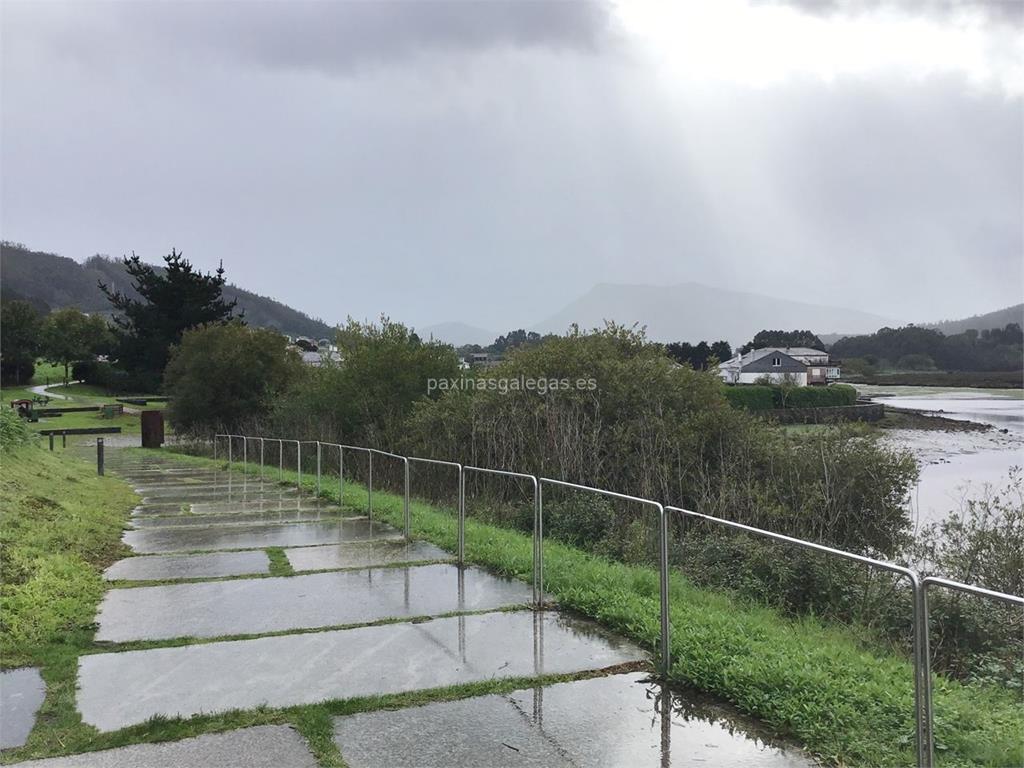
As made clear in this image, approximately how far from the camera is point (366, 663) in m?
4.51

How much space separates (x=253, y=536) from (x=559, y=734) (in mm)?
5847

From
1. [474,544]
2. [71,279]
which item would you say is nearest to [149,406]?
[474,544]

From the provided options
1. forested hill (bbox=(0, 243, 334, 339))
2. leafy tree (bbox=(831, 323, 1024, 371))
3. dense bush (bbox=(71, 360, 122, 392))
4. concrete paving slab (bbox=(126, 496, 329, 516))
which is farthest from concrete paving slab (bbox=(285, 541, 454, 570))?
forested hill (bbox=(0, 243, 334, 339))

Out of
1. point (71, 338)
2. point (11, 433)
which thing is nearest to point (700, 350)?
point (71, 338)

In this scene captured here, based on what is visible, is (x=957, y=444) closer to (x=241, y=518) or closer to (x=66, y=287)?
(x=241, y=518)

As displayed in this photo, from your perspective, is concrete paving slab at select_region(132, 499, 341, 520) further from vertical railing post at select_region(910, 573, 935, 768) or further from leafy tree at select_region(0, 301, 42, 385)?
leafy tree at select_region(0, 301, 42, 385)

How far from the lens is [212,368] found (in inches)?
1312

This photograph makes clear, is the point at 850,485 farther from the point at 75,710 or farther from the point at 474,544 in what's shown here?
the point at 75,710

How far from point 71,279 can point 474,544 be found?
212931mm

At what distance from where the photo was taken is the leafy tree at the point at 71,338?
7262 centimetres

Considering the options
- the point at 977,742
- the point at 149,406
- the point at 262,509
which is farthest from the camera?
the point at 149,406

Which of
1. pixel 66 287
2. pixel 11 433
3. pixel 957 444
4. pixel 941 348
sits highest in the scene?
pixel 66 287

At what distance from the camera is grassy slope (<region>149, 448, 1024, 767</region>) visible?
324 centimetres
